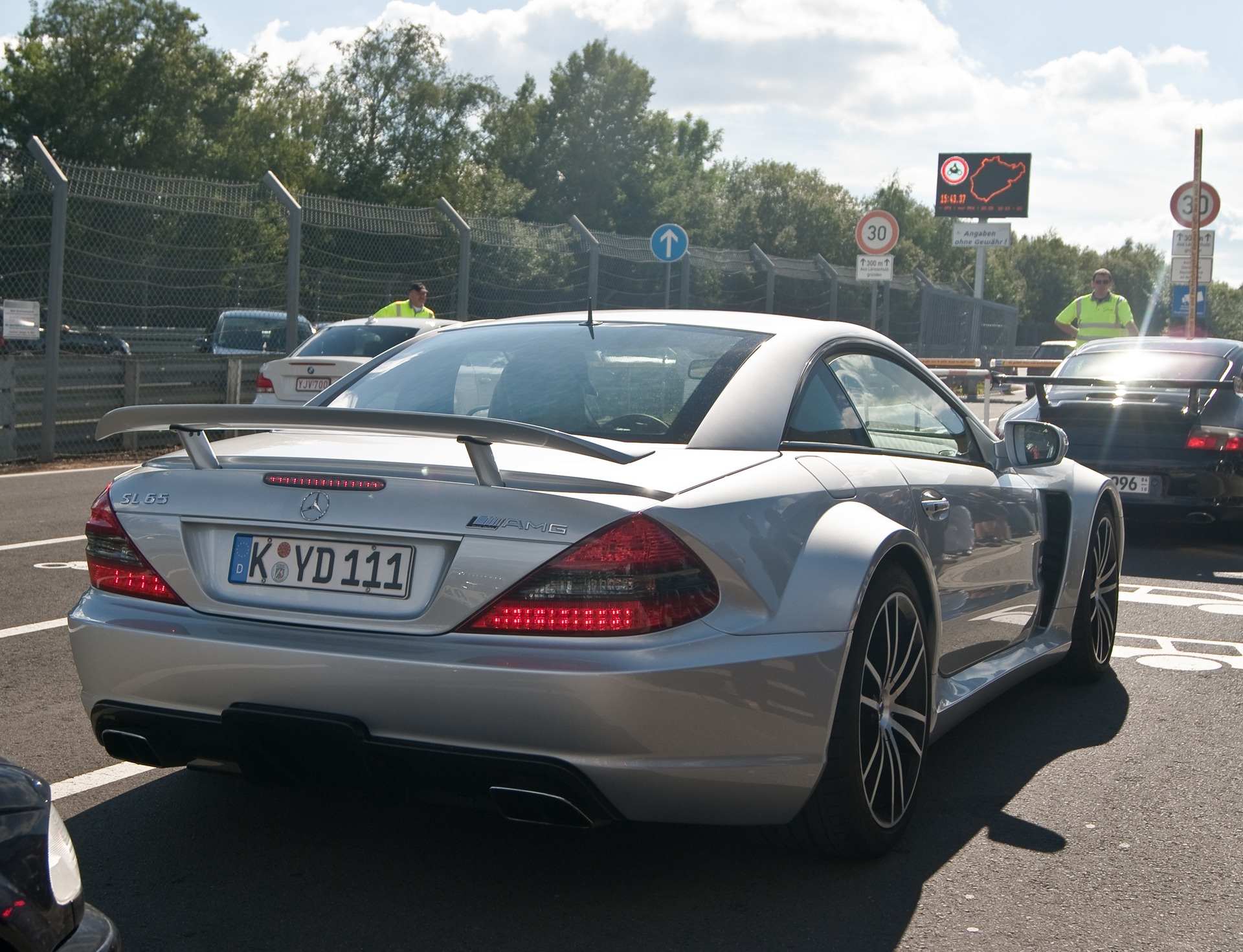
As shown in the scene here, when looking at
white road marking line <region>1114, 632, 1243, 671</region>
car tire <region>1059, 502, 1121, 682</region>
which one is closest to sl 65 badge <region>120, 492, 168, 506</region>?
car tire <region>1059, 502, 1121, 682</region>

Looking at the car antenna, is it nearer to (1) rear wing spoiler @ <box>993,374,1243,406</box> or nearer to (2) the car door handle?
(2) the car door handle

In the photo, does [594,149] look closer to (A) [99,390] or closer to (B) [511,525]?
(A) [99,390]

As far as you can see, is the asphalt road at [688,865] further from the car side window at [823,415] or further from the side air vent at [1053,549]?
the car side window at [823,415]

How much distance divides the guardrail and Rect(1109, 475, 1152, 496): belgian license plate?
325 inches

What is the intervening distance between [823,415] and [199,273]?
12.8m

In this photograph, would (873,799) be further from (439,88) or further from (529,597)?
(439,88)

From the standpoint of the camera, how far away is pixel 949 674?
4320mm

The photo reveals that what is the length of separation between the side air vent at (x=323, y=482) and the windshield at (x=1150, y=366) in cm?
776

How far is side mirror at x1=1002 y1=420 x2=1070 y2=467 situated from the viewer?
16.9ft

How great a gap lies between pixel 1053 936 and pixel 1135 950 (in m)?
0.17

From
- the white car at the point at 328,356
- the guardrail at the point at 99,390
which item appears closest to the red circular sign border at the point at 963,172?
the guardrail at the point at 99,390

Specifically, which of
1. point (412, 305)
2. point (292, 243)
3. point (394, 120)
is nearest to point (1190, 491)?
point (412, 305)

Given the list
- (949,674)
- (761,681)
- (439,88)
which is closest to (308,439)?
(761,681)

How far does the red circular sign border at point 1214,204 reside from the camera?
20.0 metres
